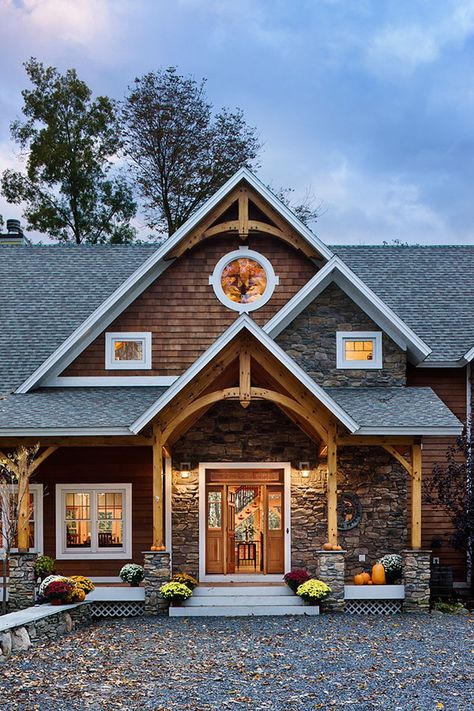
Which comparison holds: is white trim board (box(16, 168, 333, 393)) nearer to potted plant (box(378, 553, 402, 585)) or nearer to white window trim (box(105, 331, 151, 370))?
white window trim (box(105, 331, 151, 370))

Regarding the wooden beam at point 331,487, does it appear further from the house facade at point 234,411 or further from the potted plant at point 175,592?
the potted plant at point 175,592

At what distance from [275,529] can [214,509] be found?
4.31ft

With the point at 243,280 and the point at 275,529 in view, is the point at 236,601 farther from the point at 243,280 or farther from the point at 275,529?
the point at 243,280

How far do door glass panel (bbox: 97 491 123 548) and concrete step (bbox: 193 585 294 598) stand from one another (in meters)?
2.33

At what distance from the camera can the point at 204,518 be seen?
50.4 ft

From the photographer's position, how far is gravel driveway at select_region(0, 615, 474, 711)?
7742 mm

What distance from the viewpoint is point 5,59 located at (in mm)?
32031

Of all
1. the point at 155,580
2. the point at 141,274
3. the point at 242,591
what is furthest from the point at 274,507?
the point at 141,274

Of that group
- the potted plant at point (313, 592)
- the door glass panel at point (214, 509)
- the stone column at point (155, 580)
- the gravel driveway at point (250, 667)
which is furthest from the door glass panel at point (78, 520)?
the potted plant at point (313, 592)

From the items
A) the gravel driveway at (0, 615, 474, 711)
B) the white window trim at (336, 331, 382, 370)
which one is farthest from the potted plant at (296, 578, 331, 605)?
the white window trim at (336, 331, 382, 370)

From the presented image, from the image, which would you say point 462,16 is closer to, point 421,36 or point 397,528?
point 421,36

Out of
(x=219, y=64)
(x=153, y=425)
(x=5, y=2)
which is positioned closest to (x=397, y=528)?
(x=153, y=425)

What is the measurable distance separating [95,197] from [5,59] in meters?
6.93

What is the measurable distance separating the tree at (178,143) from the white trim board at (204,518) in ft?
56.2
